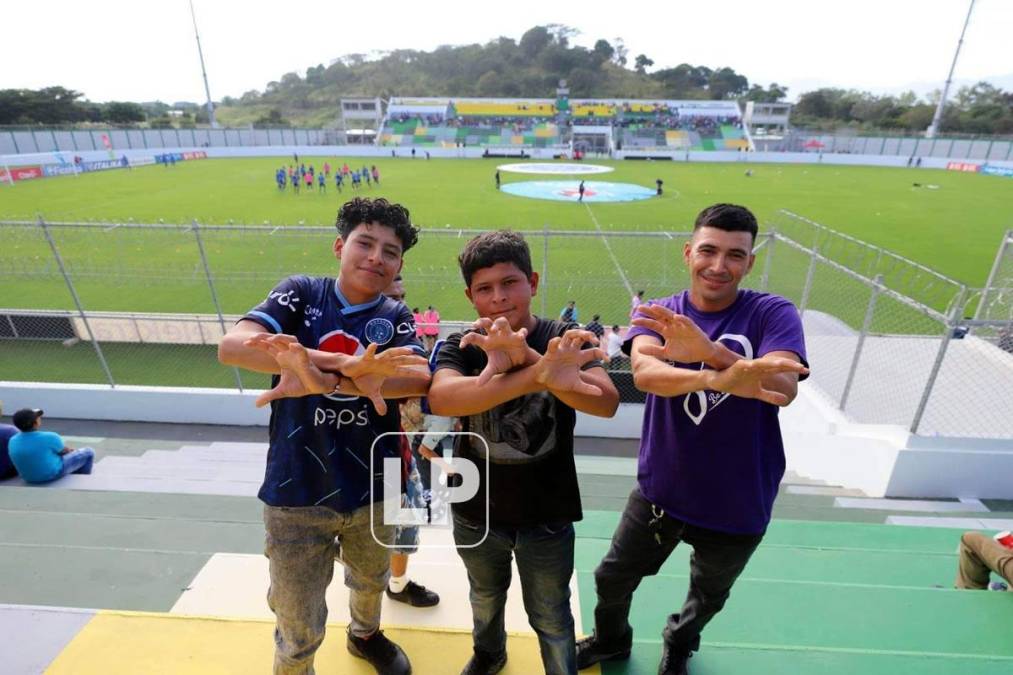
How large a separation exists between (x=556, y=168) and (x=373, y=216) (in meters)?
38.2

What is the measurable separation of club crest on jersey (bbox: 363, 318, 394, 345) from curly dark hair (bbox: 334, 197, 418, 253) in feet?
1.02

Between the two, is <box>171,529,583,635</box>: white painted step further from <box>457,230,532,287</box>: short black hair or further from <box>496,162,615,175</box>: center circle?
<box>496,162,615,175</box>: center circle

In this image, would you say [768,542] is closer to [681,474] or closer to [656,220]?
[681,474]

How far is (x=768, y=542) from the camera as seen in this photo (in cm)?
380

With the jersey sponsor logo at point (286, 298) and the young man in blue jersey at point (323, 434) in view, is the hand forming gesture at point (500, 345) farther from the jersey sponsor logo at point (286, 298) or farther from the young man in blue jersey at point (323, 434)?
the jersey sponsor logo at point (286, 298)

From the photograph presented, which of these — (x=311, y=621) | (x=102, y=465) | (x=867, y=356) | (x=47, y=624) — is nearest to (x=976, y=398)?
(x=867, y=356)

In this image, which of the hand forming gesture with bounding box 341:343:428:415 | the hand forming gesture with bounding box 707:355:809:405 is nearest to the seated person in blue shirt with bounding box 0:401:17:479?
the hand forming gesture with bounding box 341:343:428:415

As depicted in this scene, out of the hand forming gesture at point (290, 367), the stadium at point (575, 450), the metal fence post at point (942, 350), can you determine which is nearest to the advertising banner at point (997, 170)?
the stadium at point (575, 450)

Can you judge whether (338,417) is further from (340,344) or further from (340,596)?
(340,596)

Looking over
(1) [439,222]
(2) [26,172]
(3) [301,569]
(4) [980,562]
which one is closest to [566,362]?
(3) [301,569]

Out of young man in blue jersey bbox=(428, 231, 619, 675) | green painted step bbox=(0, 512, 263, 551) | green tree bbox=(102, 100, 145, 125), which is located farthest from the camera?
green tree bbox=(102, 100, 145, 125)

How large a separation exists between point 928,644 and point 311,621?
8.87 ft

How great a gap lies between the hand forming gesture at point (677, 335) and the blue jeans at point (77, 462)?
5549 mm

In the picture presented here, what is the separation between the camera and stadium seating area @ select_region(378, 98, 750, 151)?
186 feet
